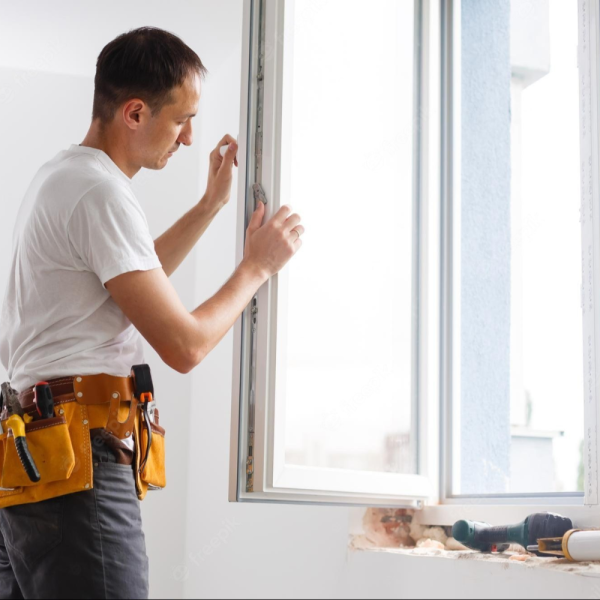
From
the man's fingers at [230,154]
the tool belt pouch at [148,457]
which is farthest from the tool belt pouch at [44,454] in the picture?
the man's fingers at [230,154]

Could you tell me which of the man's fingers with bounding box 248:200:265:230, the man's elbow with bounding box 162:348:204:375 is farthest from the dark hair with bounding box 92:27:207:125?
the man's elbow with bounding box 162:348:204:375

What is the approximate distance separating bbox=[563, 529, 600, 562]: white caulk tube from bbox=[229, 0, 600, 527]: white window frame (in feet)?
A: 0.27

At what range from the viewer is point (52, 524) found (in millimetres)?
1112

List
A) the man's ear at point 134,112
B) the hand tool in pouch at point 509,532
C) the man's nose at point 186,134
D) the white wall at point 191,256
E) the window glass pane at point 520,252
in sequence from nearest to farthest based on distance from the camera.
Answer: the man's ear at point 134,112
the man's nose at point 186,134
the hand tool in pouch at point 509,532
the window glass pane at point 520,252
the white wall at point 191,256

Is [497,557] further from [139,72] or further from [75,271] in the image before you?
[139,72]

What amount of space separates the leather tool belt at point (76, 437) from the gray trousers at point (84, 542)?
20 mm

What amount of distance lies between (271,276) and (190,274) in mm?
1649

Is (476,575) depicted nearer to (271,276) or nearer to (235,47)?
(271,276)

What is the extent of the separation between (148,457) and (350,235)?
0.79 metres

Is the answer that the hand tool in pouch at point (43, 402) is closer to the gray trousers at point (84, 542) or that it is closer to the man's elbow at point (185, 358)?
the gray trousers at point (84, 542)

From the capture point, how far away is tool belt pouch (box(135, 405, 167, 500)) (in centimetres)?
121

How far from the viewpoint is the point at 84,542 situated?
3.59ft

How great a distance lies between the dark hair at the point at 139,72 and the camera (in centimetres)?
134

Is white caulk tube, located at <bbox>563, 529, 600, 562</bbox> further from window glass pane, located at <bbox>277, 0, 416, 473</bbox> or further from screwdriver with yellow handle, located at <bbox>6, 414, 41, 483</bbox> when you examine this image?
screwdriver with yellow handle, located at <bbox>6, 414, 41, 483</bbox>
